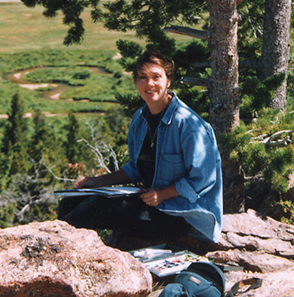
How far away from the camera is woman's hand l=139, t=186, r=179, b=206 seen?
241cm

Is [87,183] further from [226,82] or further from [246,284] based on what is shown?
[226,82]

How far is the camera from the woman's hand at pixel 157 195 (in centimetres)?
241

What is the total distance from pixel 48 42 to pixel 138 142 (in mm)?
134148

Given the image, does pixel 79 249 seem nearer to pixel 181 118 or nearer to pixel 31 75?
pixel 181 118

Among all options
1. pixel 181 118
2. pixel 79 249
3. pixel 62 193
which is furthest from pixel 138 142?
pixel 79 249

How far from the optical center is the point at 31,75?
105 meters

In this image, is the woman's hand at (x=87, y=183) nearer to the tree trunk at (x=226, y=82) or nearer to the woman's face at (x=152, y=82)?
the woman's face at (x=152, y=82)

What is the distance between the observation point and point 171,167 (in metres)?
2.50

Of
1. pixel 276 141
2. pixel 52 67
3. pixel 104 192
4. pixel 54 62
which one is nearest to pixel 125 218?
pixel 104 192

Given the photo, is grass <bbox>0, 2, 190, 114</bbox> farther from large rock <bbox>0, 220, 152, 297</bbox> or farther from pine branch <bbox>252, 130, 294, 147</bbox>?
large rock <bbox>0, 220, 152, 297</bbox>

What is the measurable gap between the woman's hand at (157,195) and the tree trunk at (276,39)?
277 centimetres

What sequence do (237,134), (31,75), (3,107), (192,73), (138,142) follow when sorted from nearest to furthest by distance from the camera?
1. (138,142)
2. (237,134)
3. (192,73)
4. (3,107)
5. (31,75)

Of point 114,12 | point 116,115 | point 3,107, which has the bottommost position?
point 3,107

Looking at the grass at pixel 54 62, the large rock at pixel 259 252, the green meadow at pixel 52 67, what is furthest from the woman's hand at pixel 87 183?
the grass at pixel 54 62
